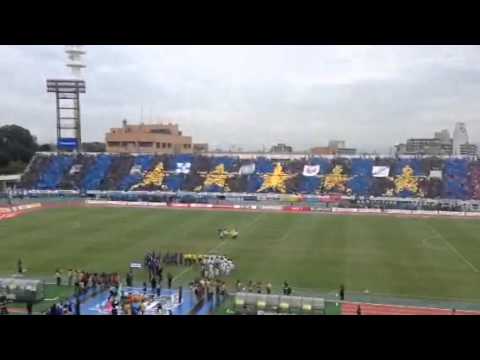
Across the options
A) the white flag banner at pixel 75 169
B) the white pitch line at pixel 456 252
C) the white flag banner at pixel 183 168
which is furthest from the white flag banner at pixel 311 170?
the white flag banner at pixel 75 169

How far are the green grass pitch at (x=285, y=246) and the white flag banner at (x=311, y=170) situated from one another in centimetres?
1449

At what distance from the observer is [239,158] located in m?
59.3

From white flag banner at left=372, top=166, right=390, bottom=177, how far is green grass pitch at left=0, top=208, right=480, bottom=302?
13776mm

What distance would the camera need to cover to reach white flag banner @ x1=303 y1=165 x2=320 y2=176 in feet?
179

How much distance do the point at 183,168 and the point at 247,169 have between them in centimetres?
721

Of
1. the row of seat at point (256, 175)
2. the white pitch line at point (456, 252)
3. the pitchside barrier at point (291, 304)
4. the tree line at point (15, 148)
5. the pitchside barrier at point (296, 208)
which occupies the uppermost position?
A: the tree line at point (15, 148)

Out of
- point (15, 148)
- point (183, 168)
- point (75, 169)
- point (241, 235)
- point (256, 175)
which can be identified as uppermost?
point (15, 148)

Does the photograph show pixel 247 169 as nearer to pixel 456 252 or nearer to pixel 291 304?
pixel 456 252

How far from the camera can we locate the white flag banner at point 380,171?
52.5 metres

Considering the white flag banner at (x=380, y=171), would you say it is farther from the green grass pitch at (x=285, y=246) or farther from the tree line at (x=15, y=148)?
the tree line at (x=15, y=148)

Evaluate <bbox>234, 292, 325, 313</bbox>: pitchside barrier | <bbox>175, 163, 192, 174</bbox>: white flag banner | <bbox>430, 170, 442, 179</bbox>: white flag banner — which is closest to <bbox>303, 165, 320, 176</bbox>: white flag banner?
<bbox>430, 170, 442, 179</bbox>: white flag banner

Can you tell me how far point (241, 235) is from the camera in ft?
Answer: 102

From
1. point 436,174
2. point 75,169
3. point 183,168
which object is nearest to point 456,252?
point 436,174
